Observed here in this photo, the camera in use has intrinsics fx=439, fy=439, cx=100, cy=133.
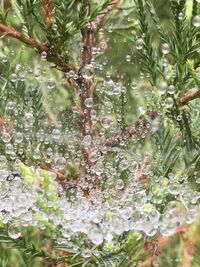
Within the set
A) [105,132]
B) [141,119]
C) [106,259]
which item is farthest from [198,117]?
[106,259]

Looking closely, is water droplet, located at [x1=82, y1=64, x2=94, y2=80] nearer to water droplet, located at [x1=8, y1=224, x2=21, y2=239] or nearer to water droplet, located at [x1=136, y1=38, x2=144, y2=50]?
water droplet, located at [x1=136, y1=38, x2=144, y2=50]

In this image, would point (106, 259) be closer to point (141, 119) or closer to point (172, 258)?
point (172, 258)

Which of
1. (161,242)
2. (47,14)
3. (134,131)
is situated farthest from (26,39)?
(161,242)

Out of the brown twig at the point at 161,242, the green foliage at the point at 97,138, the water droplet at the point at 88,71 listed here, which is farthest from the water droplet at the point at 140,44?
the brown twig at the point at 161,242

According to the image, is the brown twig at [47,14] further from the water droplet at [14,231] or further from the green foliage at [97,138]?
the water droplet at [14,231]

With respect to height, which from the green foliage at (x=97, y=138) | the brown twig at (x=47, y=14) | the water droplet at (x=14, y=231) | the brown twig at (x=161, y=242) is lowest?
the brown twig at (x=161, y=242)

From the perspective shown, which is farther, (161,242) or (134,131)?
(134,131)

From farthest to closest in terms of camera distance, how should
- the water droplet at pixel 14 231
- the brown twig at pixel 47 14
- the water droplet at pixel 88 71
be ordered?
the water droplet at pixel 88 71 < the brown twig at pixel 47 14 < the water droplet at pixel 14 231

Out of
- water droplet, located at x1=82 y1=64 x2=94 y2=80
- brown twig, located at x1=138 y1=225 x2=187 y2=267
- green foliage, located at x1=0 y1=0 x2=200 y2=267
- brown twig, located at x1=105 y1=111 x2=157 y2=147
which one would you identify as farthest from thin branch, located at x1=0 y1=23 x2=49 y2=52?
brown twig, located at x1=138 y1=225 x2=187 y2=267

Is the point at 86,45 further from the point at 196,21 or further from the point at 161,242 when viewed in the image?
the point at 161,242

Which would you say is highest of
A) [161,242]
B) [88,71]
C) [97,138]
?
[88,71]

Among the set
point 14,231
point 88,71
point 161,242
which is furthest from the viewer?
point 88,71

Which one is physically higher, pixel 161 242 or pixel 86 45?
pixel 86 45

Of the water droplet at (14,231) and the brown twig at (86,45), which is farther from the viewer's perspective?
the brown twig at (86,45)
